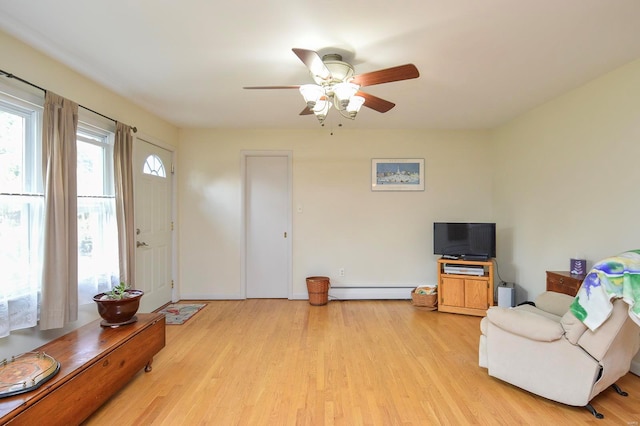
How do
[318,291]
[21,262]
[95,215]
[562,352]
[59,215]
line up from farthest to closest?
[318,291]
[95,215]
[59,215]
[21,262]
[562,352]

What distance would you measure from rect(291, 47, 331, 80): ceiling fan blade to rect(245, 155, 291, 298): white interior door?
8.65 feet

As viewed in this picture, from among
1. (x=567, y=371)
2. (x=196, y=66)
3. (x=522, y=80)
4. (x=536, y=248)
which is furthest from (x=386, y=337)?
(x=196, y=66)

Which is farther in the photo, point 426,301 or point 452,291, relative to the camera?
point 426,301

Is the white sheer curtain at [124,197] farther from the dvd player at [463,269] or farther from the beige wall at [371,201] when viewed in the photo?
the dvd player at [463,269]

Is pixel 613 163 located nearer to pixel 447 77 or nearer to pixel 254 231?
pixel 447 77

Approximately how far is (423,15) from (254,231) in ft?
11.5

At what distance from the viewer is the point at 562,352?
2053 mm

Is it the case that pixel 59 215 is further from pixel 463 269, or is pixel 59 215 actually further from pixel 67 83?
pixel 463 269

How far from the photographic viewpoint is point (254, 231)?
4.72 meters

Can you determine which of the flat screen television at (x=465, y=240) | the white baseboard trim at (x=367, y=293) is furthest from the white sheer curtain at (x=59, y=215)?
the flat screen television at (x=465, y=240)

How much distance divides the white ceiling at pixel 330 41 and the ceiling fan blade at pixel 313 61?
0.27m

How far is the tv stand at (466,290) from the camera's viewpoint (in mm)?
3941

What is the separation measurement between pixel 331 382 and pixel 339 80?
7.38ft

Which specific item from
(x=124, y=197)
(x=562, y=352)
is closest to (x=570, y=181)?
(x=562, y=352)
